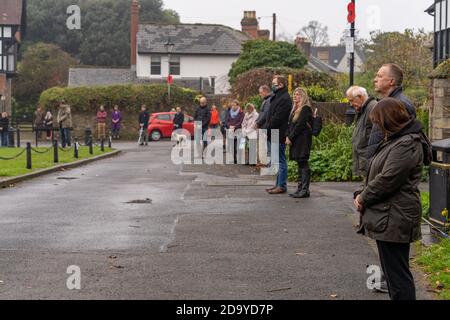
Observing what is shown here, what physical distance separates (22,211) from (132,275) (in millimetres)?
5197

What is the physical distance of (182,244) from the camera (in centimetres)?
916

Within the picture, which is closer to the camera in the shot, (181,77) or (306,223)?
(306,223)

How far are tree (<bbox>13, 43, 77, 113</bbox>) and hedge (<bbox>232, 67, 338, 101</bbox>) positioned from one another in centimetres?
3910

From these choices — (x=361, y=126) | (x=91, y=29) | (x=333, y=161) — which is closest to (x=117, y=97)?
(x=91, y=29)

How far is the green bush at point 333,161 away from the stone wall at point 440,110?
1856 millimetres

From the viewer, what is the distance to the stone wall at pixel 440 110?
1753cm

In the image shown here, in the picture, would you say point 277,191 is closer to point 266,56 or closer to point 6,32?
point 266,56

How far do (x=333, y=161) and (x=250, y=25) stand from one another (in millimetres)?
49360

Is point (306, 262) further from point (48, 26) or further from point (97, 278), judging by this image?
point (48, 26)

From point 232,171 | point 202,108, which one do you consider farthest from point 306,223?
point 202,108

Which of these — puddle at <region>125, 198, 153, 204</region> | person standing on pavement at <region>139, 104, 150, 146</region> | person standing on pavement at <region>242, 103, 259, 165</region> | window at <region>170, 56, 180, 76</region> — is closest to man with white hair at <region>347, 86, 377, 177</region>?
puddle at <region>125, 198, 153, 204</region>

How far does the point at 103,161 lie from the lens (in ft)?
83.9

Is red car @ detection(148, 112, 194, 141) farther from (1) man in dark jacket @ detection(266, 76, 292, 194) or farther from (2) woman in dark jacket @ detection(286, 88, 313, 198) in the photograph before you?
(2) woman in dark jacket @ detection(286, 88, 313, 198)

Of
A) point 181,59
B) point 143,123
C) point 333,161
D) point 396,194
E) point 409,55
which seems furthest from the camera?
point 181,59
